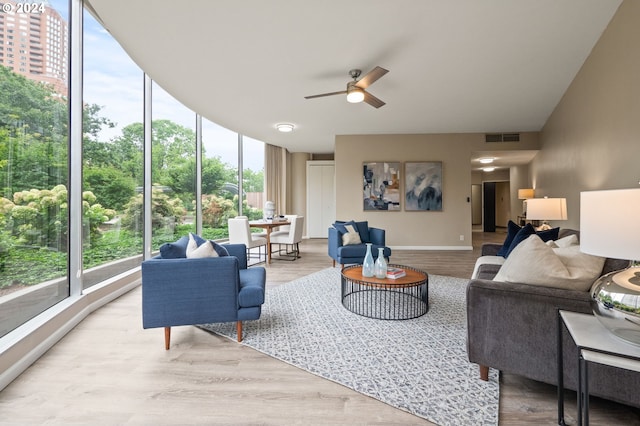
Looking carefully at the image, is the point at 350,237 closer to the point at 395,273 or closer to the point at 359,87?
the point at 395,273

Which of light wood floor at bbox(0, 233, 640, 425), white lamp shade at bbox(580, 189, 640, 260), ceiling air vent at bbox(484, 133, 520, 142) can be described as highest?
ceiling air vent at bbox(484, 133, 520, 142)

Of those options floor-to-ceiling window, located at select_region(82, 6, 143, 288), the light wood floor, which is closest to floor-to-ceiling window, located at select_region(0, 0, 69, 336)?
floor-to-ceiling window, located at select_region(82, 6, 143, 288)

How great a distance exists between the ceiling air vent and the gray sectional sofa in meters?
5.46

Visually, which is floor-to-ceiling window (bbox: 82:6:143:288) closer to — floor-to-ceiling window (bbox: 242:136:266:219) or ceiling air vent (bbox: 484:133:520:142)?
floor-to-ceiling window (bbox: 242:136:266:219)

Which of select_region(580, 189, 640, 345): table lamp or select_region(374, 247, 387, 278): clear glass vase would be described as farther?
select_region(374, 247, 387, 278): clear glass vase

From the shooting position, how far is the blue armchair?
2.06 metres

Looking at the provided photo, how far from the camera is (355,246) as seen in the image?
4.34 metres

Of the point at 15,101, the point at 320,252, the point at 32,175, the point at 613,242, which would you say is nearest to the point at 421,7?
the point at 613,242

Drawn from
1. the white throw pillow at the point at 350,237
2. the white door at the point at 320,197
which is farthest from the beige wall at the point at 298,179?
the white throw pillow at the point at 350,237

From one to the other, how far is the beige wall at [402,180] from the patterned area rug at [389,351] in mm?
3436

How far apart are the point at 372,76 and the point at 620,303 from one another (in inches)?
111

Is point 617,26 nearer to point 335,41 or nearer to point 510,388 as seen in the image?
point 335,41

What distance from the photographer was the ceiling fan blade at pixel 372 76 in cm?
300

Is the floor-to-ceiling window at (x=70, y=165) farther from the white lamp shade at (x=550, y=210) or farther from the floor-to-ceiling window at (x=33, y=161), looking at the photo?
the white lamp shade at (x=550, y=210)
